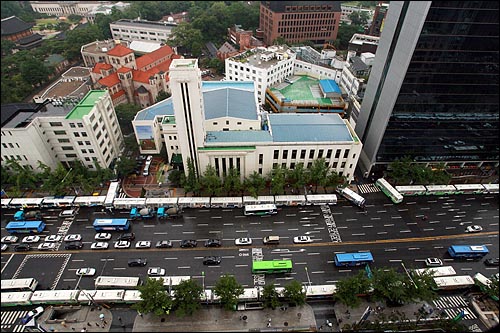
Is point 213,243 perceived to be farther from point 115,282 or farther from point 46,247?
point 46,247

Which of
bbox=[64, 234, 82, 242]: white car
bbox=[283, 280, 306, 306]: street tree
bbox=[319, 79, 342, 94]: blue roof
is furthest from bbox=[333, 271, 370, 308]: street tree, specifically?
bbox=[319, 79, 342, 94]: blue roof

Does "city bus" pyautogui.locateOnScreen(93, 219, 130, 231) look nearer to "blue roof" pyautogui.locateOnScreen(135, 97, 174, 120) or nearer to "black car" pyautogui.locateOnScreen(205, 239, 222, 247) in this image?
"black car" pyautogui.locateOnScreen(205, 239, 222, 247)

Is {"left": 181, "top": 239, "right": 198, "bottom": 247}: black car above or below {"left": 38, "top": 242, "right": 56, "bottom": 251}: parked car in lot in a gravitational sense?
above

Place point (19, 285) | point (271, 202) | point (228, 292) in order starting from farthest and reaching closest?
point (271, 202), point (19, 285), point (228, 292)

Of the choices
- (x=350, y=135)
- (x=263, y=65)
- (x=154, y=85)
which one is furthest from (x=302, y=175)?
(x=154, y=85)

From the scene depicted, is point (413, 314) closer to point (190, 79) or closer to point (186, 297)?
point (186, 297)

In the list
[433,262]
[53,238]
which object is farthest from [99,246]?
[433,262]

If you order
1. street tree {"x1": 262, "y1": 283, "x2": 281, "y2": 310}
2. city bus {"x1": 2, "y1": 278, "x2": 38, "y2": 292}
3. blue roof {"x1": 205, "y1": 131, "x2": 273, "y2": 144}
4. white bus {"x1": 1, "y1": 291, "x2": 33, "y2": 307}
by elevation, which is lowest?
city bus {"x1": 2, "y1": 278, "x2": 38, "y2": 292}
